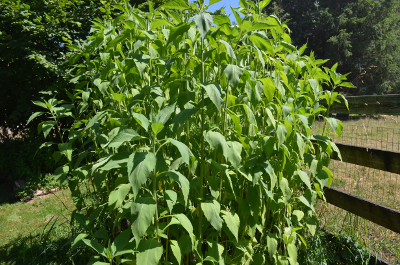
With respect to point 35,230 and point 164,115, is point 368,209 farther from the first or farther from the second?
point 35,230

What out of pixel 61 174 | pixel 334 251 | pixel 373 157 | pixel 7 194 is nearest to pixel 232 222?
pixel 61 174

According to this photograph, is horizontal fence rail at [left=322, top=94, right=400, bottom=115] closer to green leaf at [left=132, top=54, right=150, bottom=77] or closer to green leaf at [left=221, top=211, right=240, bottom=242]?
green leaf at [left=221, top=211, right=240, bottom=242]

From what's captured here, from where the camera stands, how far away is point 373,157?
2.61 metres

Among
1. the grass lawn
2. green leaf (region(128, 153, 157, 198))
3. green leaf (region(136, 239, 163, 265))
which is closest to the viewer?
green leaf (region(128, 153, 157, 198))

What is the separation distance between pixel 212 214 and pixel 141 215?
0.36 metres

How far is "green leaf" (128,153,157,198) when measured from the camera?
1.02 m

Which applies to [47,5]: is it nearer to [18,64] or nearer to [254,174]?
[18,64]

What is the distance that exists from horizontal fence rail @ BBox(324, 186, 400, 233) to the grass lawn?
258 cm

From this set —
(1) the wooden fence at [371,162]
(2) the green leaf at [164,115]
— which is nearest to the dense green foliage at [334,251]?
(1) the wooden fence at [371,162]

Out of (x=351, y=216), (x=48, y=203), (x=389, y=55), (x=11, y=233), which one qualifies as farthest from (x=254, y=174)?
(x=389, y=55)

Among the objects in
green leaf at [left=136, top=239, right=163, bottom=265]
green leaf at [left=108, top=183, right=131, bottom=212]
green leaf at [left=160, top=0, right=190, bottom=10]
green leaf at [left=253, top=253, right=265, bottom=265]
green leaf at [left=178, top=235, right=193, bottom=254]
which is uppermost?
green leaf at [left=160, top=0, right=190, bottom=10]

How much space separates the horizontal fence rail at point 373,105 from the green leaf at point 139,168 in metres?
2.66

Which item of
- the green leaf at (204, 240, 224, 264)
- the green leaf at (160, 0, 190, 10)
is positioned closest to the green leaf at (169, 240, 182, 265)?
the green leaf at (204, 240, 224, 264)

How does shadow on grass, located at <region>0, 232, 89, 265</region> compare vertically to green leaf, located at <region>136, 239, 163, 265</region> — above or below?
below
